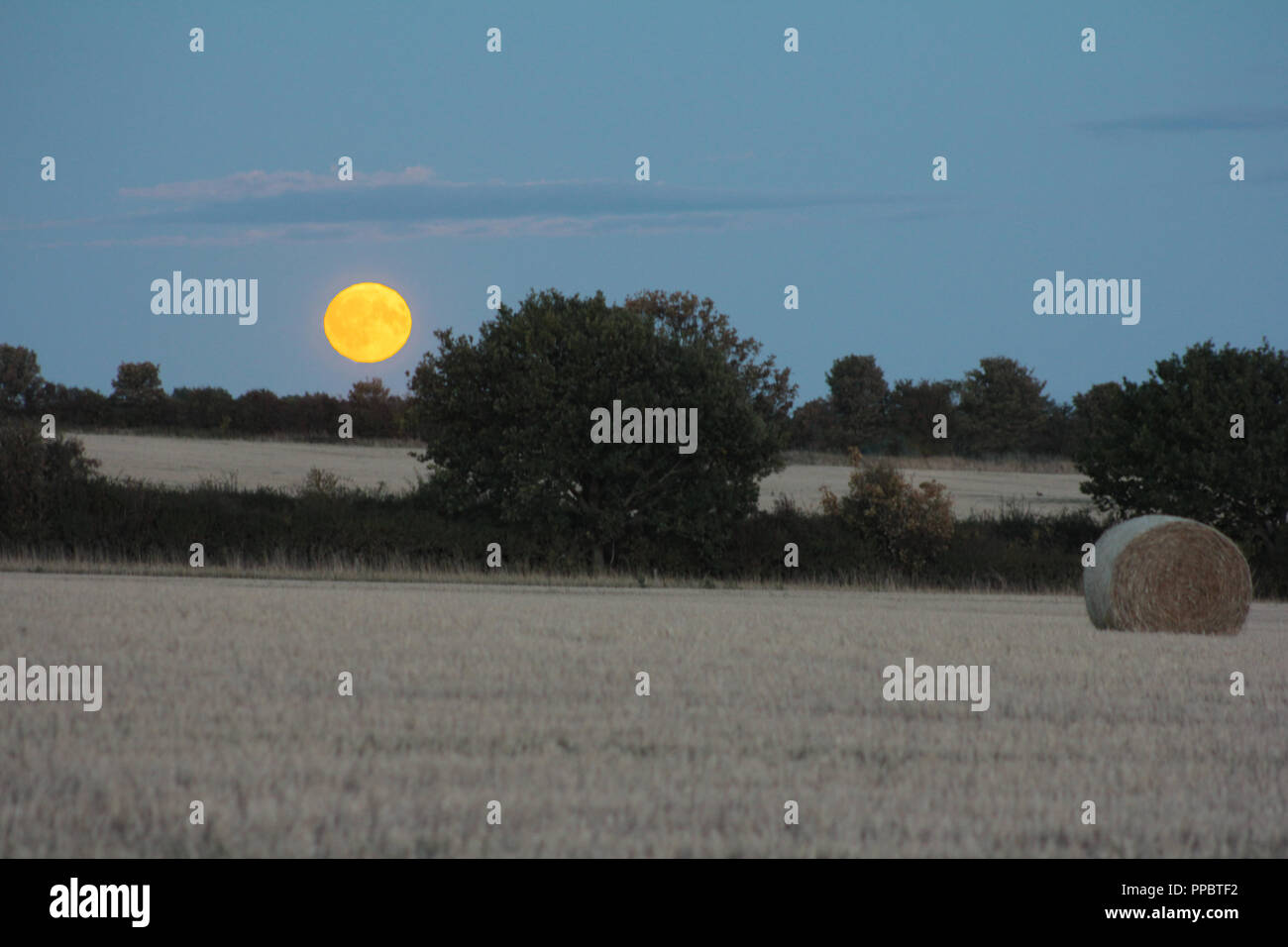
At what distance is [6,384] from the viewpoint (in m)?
91.4

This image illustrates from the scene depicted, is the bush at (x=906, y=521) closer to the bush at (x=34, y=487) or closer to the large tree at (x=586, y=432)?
the large tree at (x=586, y=432)

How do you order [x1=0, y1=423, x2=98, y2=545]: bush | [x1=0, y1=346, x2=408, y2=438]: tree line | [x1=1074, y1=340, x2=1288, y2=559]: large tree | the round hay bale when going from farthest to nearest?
[x1=0, y1=346, x2=408, y2=438]: tree line → [x1=1074, y1=340, x2=1288, y2=559]: large tree → [x1=0, y1=423, x2=98, y2=545]: bush → the round hay bale

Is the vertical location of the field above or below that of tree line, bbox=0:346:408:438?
below

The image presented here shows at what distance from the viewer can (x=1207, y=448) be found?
34094 mm

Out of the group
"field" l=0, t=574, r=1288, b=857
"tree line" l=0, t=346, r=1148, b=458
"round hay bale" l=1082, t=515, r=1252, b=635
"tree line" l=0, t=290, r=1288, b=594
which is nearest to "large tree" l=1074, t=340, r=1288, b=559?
"tree line" l=0, t=290, r=1288, b=594

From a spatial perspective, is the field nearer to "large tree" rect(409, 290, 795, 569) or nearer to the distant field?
"large tree" rect(409, 290, 795, 569)

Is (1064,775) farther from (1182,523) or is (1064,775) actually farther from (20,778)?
(1182,523)

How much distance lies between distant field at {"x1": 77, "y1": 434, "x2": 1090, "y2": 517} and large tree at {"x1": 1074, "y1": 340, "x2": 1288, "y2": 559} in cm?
522

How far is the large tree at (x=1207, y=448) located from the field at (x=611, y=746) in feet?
65.6

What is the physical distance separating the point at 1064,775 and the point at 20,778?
5488 mm

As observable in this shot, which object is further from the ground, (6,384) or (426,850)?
(6,384)

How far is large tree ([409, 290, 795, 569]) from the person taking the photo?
102 ft

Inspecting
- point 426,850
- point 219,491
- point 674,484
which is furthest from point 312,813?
point 219,491

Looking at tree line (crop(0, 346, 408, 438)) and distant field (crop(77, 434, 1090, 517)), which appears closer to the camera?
distant field (crop(77, 434, 1090, 517))
